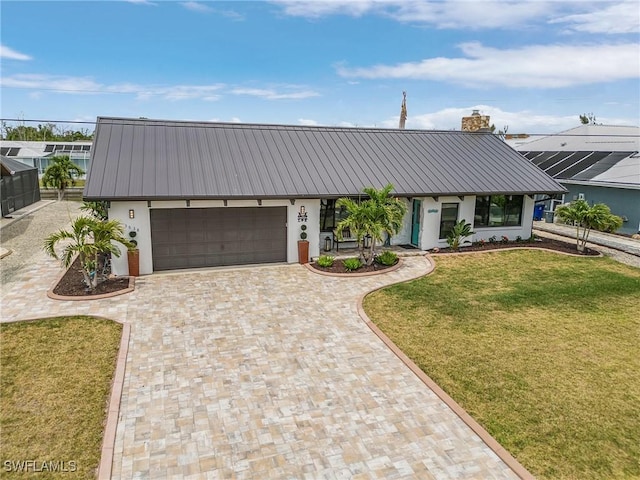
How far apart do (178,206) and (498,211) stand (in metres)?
13.5

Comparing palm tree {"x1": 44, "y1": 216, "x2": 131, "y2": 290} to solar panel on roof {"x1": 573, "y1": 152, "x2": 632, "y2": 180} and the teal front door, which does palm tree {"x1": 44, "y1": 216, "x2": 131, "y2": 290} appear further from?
solar panel on roof {"x1": 573, "y1": 152, "x2": 632, "y2": 180}

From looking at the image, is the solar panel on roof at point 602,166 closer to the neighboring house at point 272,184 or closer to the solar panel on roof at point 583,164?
the solar panel on roof at point 583,164

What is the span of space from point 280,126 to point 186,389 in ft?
44.7

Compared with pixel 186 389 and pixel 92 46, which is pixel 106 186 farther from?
pixel 92 46

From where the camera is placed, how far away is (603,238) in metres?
20.9

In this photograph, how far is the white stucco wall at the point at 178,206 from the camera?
44.1 feet

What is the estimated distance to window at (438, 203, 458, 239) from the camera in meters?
17.6

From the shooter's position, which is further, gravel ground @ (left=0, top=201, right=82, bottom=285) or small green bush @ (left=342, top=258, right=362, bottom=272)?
small green bush @ (left=342, top=258, right=362, bottom=272)

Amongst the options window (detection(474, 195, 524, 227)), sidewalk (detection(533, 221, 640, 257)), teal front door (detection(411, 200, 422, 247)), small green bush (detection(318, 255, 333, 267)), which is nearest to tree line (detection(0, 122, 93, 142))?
teal front door (detection(411, 200, 422, 247))

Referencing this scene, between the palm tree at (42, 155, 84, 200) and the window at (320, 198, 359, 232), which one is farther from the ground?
the palm tree at (42, 155, 84, 200)

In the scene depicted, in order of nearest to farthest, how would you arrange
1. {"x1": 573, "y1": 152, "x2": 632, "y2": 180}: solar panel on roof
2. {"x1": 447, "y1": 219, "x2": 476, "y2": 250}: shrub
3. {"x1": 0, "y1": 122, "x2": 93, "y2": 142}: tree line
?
{"x1": 447, "y1": 219, "x2": 476, "y2": 250}: shrub < {"x1": 573, "y1": 152, "x2": 632, "y2": 180}: solar panel on roof < {"x1": 0, "y1": 122, "x2": 93, "y2": 142}: tree line

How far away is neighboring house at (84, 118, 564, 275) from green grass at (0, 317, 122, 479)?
4.44 metres

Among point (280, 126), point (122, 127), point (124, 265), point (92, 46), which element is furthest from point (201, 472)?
point (92, 46)

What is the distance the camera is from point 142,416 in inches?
261
